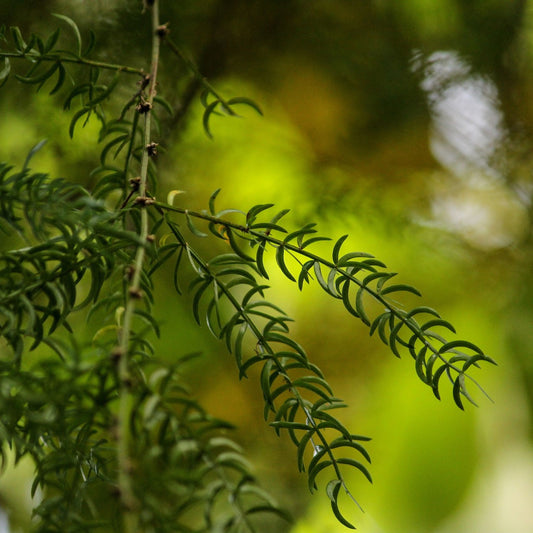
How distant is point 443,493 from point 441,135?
0.98 ft

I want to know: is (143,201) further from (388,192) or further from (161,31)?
(388,192)

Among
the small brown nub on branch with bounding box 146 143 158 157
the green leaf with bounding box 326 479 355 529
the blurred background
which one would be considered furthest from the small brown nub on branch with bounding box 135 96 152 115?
the blurred background

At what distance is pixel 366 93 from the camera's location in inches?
19.1

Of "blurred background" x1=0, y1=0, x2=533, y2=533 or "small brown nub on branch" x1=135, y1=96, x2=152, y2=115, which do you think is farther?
"blurred background" x1=0, y1=0, x2=533, y2=533

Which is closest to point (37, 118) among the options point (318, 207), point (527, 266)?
point (318, 207)

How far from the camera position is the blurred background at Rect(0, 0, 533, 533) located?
46 cm

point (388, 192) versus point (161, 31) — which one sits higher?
point (388, 192)

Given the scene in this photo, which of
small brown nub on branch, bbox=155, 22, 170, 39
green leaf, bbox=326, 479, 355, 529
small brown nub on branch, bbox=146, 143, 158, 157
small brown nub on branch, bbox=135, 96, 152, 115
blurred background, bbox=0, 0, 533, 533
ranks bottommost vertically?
green leaf, bbox=326, 479, 355, 529

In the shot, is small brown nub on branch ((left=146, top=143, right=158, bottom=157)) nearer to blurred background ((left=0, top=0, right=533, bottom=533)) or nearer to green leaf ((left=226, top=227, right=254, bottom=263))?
green leaf ((left=226, top=227, right=254, bottom=263))

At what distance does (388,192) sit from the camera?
1.64 ft

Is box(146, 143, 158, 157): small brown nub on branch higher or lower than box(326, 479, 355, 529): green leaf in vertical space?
higher

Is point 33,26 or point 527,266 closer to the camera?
point 33,26

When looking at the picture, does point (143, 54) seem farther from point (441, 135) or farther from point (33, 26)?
point (441, 135)

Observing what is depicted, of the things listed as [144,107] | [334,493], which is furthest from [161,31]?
[334,493]
